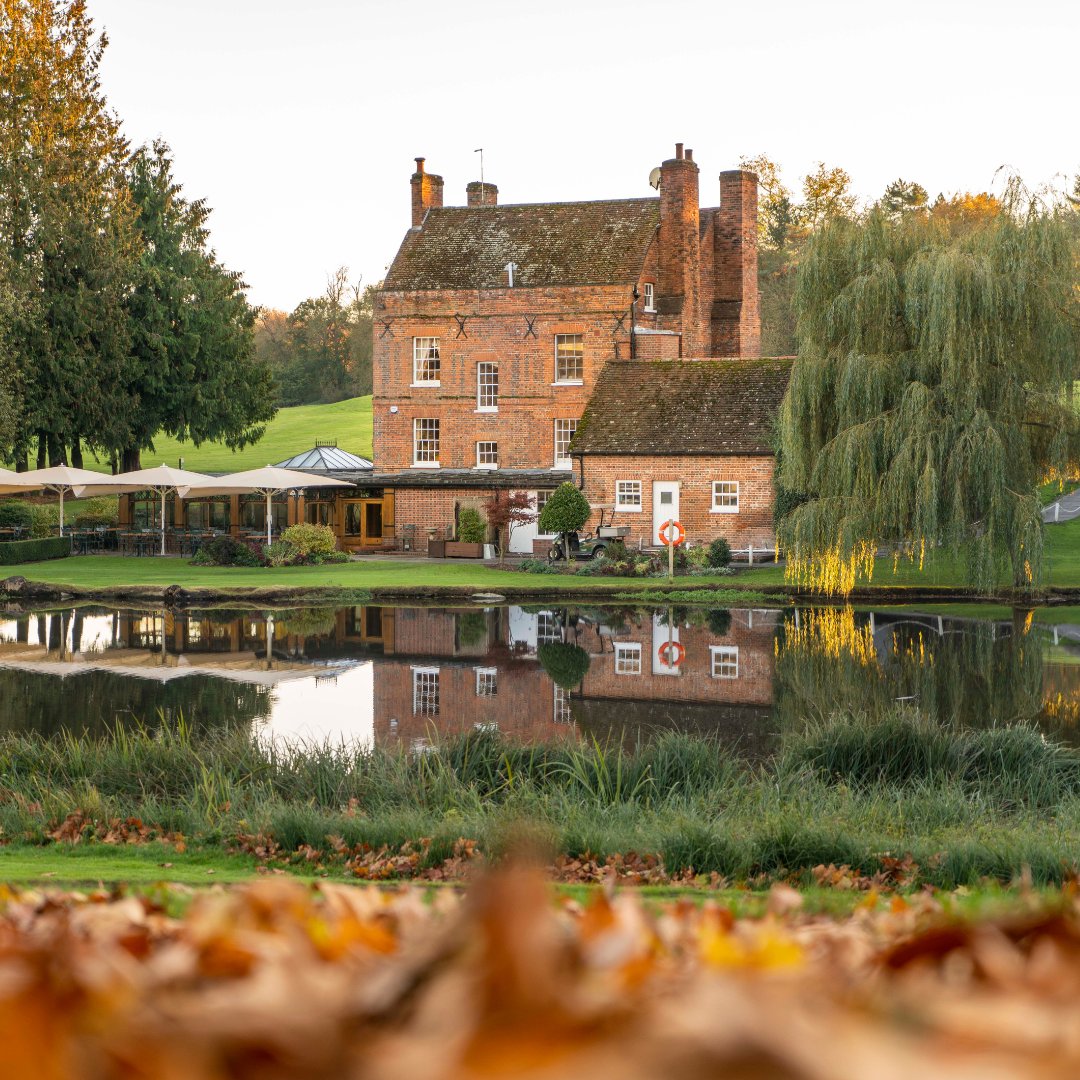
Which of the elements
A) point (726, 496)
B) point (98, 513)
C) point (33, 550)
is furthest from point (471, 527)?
point (98, 513)

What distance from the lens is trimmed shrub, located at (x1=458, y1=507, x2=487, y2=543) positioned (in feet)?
140

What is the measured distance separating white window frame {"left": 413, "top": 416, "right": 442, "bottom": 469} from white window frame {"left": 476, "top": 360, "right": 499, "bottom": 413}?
5.83ft

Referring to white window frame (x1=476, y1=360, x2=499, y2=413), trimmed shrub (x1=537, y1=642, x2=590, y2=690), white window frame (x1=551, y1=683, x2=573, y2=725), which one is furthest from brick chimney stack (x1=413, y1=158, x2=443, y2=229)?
white window frame (x1=551, y1=683, x2=573, y2=725)

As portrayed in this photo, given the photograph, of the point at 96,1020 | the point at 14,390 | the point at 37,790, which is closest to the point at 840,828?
the point at 37,790

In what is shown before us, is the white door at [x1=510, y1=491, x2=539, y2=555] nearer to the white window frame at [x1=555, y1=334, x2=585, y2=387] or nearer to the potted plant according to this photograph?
the potted plant

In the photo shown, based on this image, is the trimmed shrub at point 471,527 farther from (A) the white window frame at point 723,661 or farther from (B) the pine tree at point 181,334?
(A) the white window frame at point 723,661

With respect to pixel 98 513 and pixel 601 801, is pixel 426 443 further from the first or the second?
pixel 601 801

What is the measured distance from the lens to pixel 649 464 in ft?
134

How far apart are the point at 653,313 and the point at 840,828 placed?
39.6m

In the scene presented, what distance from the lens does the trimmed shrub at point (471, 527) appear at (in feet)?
140

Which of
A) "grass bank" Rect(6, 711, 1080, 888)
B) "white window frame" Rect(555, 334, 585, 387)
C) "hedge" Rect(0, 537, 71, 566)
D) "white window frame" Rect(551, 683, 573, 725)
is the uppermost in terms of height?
"white window frame" Rect(555, 334, 585, 387)

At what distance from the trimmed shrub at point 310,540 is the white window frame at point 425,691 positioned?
19137mm

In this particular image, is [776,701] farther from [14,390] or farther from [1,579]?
[14,390]

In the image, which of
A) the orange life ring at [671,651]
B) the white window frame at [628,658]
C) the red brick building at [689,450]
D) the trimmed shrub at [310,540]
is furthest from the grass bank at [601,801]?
the trimmed shrub at [310,540]
